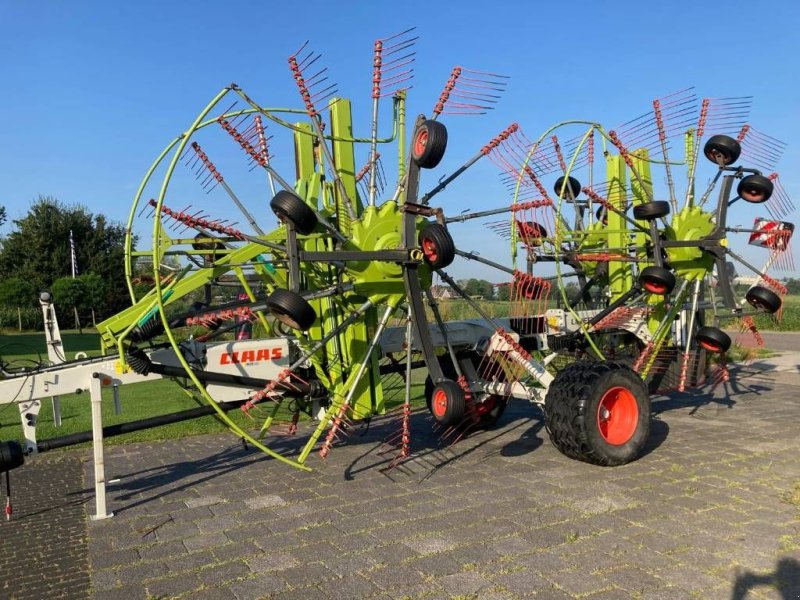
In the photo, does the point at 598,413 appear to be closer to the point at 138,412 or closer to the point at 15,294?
the point at 138,412

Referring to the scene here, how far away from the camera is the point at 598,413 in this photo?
670 cm

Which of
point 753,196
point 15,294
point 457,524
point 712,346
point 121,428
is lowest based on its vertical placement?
point 457,524

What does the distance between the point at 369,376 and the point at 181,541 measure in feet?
9.51

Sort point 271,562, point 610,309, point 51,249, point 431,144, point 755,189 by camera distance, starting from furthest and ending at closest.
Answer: point 51,249 → point 610,309 → point 755,189 → point 431,144 → point 271,562

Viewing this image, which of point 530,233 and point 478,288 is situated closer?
point 478,288

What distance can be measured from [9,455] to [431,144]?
13.7 feet

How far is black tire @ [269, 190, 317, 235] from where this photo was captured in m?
5.45

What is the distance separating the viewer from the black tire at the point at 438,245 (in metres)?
5.93

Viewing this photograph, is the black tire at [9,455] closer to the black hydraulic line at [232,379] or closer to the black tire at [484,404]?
the black hydraulic line at [232,379]

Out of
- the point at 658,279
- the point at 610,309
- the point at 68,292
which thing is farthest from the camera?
the point at 68,292

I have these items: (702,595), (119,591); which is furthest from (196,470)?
(702,595)

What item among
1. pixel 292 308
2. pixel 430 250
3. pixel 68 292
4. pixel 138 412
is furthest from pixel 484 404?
pixel 68 292

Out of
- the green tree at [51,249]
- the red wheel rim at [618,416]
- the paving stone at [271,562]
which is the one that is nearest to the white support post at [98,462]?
the paving stone at [271,562]

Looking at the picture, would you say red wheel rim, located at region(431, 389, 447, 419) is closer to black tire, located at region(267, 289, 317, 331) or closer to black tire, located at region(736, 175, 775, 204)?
black tire, located at region(267, 289, 317, 331)
